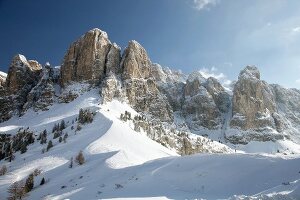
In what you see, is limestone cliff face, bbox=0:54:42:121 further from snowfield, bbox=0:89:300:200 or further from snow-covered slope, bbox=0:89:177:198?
snowfield, bbox=0:89:300:200

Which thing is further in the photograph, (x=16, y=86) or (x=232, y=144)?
(x=232, y=144)

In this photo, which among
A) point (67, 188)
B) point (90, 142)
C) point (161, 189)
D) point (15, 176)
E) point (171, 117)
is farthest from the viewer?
point (171, 117)

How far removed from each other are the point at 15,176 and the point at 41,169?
476 cm

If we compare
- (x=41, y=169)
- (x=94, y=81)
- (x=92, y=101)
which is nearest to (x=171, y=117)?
(x=94, y=81)

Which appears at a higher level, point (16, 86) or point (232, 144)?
point (16, 86)

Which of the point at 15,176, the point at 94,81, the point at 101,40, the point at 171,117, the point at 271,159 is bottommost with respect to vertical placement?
the point at 15,176

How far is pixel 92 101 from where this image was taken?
460 feet

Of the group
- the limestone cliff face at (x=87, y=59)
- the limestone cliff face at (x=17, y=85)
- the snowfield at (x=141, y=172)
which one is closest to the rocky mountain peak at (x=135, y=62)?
the limestone cliff face at (x=87, y=59)

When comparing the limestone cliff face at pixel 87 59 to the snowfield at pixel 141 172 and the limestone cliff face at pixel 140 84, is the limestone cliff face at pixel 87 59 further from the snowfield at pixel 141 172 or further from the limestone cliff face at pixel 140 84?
the snowfield at pixel 141 172

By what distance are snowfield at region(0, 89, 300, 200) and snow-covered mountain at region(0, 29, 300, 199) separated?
0.11 meters

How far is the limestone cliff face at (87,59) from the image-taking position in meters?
166

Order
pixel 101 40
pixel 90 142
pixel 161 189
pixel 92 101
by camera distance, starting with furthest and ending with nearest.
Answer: pixel 101 40 → pixel 92 101 → pixel 90 142 → pixel 161 189

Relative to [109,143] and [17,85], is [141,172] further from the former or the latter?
[17,85]

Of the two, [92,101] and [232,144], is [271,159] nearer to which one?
[92,101]
